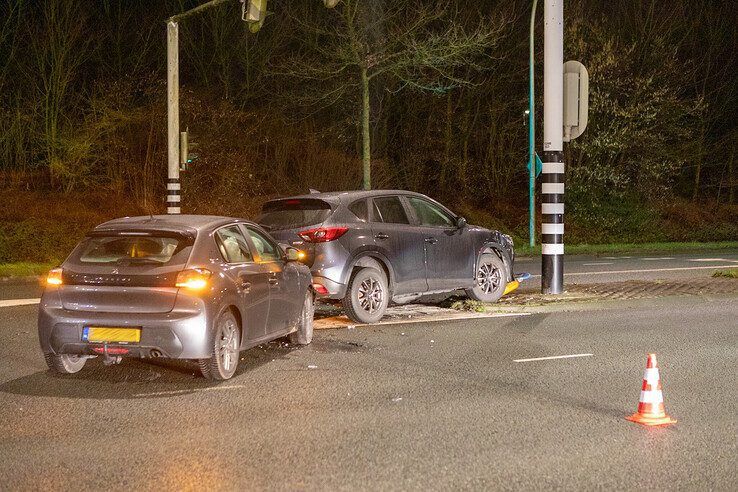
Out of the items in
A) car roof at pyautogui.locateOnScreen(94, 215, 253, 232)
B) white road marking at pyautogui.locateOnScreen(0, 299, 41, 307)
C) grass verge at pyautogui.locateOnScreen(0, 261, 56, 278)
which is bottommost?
white road marking at pyautogui.locateOnScreen(0, 299, 41, 307)

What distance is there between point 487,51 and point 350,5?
38.2 feet

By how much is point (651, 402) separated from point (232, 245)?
14.4ft

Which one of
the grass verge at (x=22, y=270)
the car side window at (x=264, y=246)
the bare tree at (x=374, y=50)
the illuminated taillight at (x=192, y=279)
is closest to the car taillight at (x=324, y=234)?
the car side window at (x=264, y=246)

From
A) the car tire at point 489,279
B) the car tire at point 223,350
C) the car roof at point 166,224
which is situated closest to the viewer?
the car tire at point 223,350

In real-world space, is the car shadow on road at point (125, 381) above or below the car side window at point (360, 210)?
below

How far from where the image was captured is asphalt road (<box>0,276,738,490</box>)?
20.3 feet

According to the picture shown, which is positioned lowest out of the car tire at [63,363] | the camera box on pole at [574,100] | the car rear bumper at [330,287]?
the car tire at [63,363]

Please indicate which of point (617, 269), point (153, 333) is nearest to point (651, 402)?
point (153, 333)

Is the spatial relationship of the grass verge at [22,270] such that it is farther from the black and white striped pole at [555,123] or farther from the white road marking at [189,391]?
the white road marking at [189,391]

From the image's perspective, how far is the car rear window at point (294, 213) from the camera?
522 inches

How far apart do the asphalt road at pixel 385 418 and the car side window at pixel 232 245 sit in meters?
1.10

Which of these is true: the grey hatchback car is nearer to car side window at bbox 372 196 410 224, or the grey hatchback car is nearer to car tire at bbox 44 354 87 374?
car tire at bbox 44 354 87 374

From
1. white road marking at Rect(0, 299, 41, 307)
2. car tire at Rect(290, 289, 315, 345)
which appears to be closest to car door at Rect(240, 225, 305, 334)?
car tire at Rect(290, 289, 315, 345)

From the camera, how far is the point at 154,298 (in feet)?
29.5
